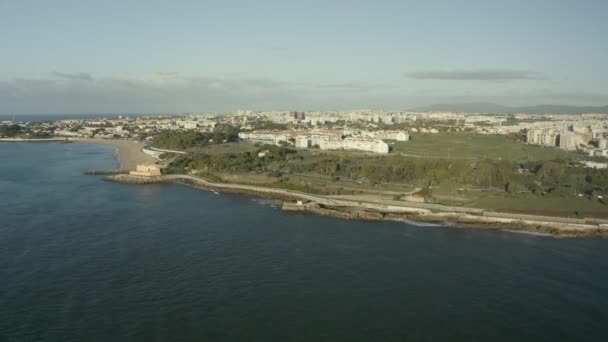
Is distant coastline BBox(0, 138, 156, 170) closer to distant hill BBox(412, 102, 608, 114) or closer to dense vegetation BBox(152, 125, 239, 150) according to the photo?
dense vegetation BBox(152, 125, 239, 150)

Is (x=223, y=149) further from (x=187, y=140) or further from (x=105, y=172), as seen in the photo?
(x=105, y=172)

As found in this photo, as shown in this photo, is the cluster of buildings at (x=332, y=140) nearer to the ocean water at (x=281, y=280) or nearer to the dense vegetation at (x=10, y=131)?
the ocean water at (x=281, y=280)

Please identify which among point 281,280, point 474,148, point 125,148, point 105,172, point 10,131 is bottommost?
point 281,280

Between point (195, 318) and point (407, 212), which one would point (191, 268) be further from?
point (407, 212)

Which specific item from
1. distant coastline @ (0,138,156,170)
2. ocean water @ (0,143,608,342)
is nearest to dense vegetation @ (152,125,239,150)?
distant coastline @ (0,138,156,170)

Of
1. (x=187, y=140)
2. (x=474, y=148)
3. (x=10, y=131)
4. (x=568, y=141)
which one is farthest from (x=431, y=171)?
(x=10, y=131)

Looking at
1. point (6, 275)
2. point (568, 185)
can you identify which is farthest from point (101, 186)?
point (568, 185)
